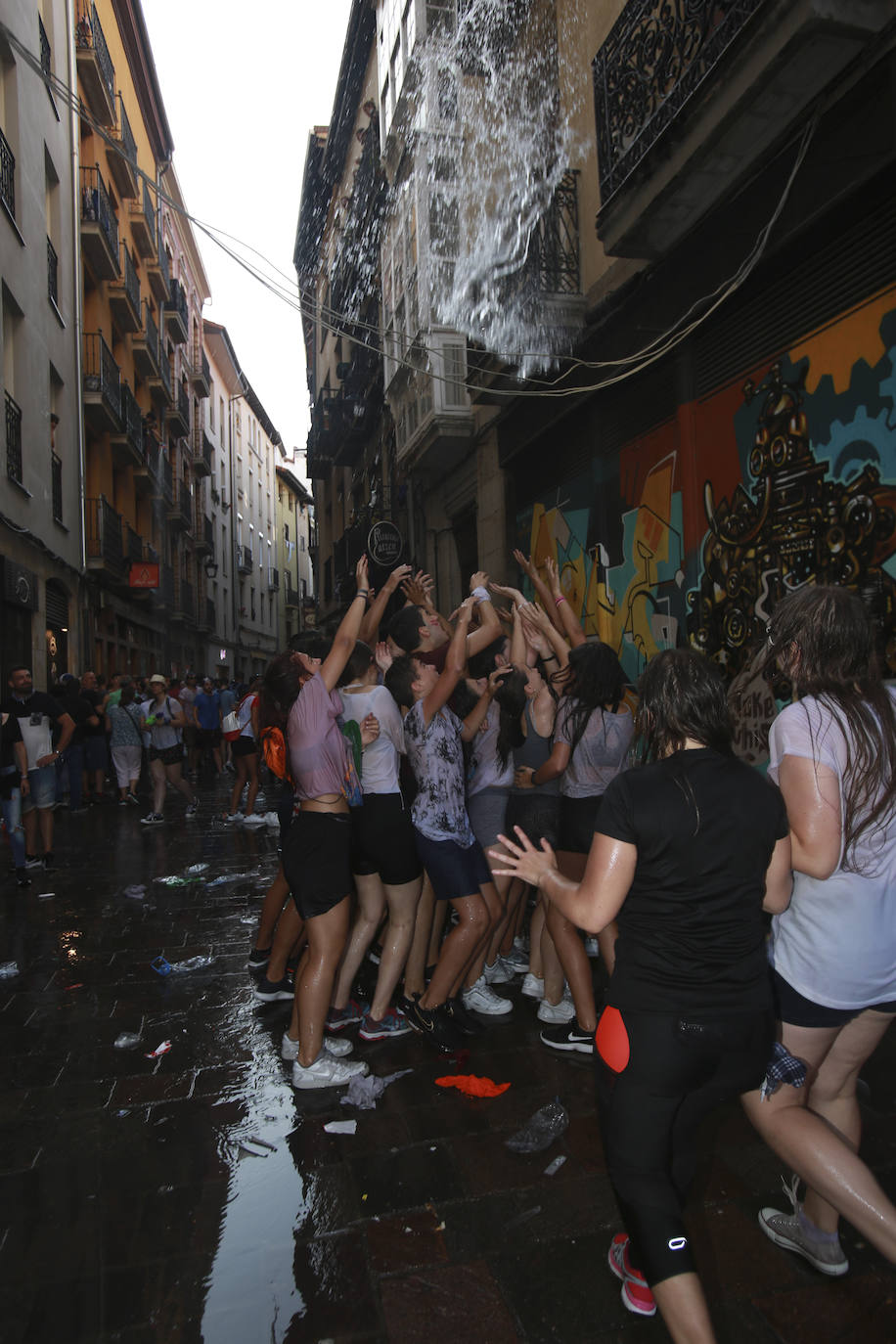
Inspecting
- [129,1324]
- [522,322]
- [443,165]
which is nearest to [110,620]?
[443,165]

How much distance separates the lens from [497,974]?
4.87 metres

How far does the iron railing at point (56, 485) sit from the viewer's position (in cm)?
1676

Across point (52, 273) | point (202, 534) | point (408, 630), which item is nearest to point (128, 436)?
point (52, 273)

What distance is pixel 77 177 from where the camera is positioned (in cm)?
1866

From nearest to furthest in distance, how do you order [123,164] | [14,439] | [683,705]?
[683,705] → [14,439] → [123,164]

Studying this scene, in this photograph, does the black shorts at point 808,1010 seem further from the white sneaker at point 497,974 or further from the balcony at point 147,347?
the balcony at point 147,347

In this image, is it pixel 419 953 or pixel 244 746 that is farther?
pixel 244 746

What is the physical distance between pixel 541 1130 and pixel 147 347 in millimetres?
25556

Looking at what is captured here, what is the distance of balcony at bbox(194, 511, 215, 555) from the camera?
34.7 metres

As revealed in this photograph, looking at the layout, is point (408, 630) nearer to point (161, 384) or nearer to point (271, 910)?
point (271, 910)

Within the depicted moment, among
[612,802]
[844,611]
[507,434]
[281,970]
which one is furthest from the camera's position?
[507,434]

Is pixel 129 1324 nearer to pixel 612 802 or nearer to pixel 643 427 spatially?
pixel 612 802

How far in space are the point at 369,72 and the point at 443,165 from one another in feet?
30.1

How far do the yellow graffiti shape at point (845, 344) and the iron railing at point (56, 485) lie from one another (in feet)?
47.4
